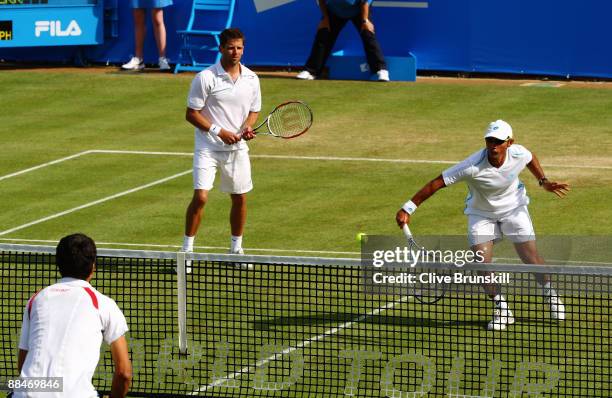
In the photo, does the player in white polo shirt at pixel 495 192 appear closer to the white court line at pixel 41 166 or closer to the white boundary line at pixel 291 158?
the white boundary line at pixel 291 158

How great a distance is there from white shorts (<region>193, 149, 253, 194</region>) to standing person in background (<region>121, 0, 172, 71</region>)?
44.1 ft

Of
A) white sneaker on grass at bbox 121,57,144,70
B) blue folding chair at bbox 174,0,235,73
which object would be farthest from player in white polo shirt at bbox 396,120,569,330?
white sneaker on grass at bbox 121,57,144,70

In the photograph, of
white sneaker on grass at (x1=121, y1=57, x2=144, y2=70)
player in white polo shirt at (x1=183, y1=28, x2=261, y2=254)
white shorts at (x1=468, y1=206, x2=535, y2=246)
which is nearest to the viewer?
white shorts at (x1=468, y1=206, x2=535, y2=246)

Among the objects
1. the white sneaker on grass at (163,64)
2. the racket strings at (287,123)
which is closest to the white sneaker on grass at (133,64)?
the white sneaker on grass at (163,64)

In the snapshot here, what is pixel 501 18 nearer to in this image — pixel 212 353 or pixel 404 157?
pixel 404 157

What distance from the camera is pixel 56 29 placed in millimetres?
28219

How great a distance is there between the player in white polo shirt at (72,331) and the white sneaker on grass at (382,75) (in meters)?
19.0

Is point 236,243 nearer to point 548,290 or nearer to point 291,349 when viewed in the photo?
point 291,349

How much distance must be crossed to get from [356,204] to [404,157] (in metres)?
3.19

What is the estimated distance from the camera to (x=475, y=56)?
88.5 ft

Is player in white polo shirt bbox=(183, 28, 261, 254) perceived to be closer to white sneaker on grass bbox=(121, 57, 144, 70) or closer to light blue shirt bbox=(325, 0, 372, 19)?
light blue shirt bbox=(325, 0, 372, 19)

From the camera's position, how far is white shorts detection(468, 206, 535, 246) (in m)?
12.9

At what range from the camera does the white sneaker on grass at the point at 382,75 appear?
1046 inches

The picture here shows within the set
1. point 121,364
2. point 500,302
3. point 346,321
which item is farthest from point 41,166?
point 121,364
